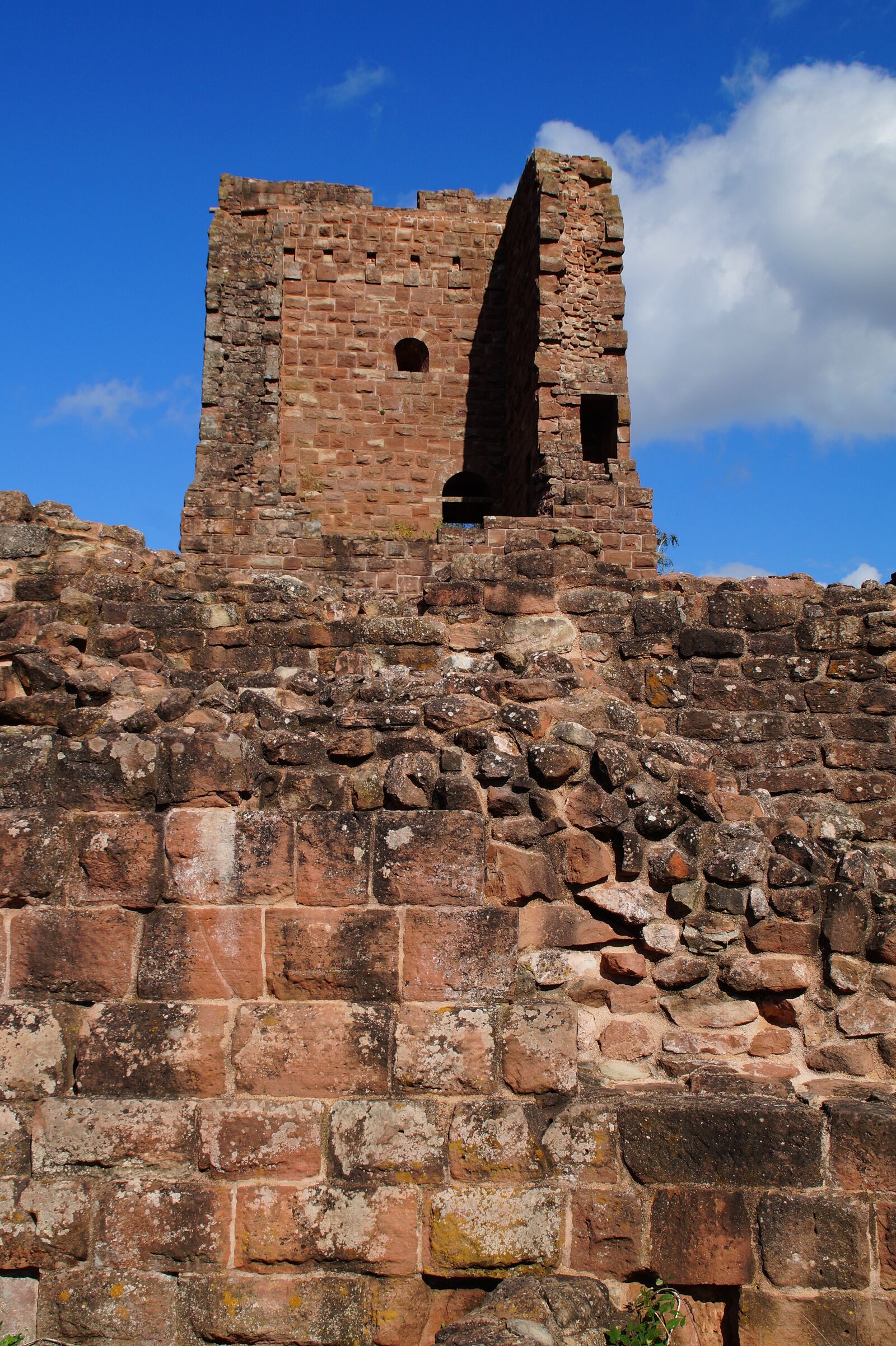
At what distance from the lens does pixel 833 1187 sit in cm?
312

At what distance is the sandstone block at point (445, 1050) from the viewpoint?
3131 millimetres

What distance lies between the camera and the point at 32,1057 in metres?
3.14

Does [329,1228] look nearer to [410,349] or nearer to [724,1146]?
[724,1146]

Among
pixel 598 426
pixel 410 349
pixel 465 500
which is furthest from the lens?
pixel 410 349

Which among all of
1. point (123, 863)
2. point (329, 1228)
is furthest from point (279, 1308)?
point (123, 863)

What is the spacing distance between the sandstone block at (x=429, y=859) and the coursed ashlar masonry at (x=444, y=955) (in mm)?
11

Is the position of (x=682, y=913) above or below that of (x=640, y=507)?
below

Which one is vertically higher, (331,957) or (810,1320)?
(331,957)

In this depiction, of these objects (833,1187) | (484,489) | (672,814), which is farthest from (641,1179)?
(484,489)

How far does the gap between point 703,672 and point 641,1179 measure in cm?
212

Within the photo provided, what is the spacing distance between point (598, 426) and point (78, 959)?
463 inches

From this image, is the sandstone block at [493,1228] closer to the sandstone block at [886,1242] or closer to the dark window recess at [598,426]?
the sandstone block at [886,1242]

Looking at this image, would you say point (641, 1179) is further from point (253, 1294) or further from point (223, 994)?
point (223, 994)

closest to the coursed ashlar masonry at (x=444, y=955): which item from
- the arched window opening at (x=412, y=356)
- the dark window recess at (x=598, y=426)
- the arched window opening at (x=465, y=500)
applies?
the dark window recess at (x=598, y=426)
